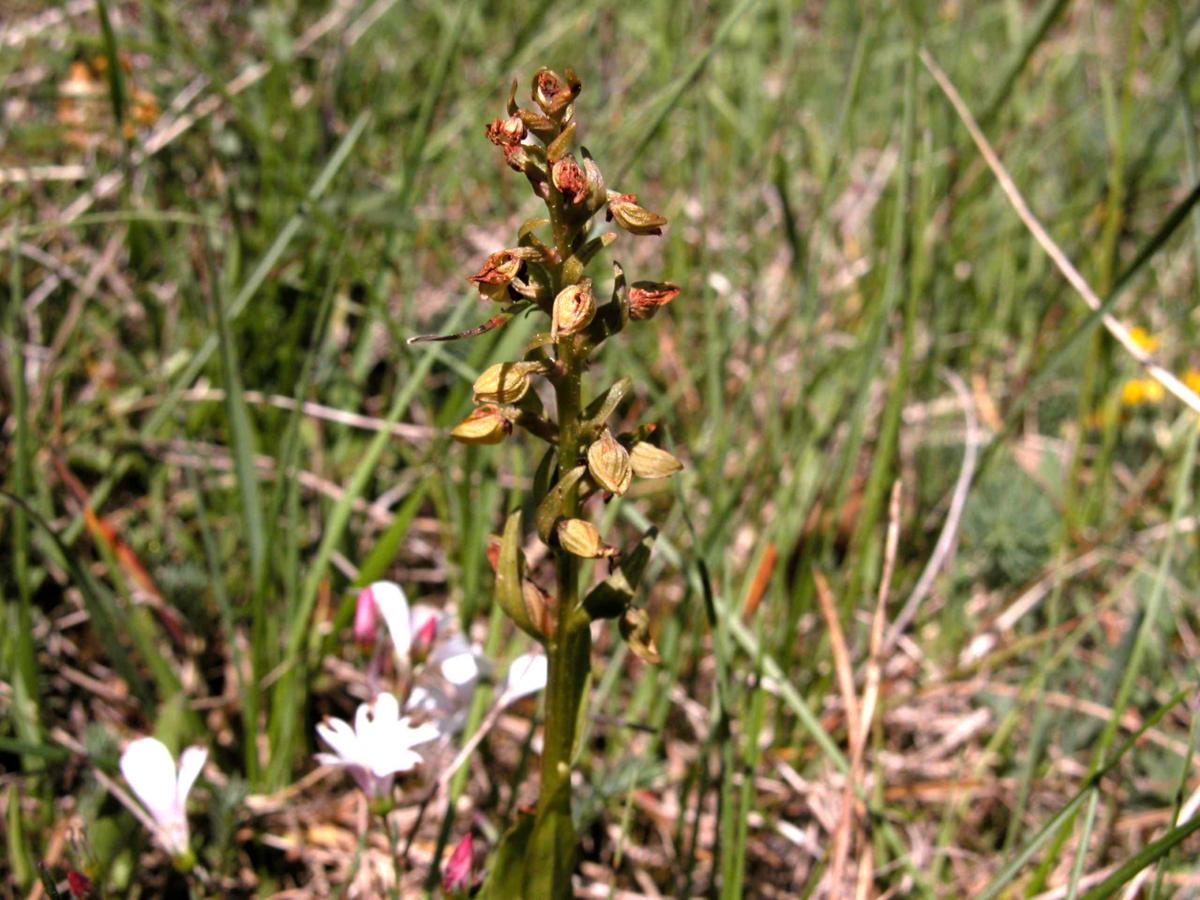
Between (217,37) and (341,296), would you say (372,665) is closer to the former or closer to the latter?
(341,296)

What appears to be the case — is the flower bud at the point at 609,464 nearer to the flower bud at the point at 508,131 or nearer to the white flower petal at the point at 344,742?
the flower bud at the point at 508,131

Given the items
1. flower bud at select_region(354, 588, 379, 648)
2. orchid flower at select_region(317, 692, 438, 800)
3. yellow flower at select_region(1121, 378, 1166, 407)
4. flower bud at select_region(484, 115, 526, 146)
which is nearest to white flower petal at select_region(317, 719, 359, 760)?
orchid flower at select_region(317, 692, 438, 800)

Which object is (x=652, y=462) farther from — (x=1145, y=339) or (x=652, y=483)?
(x=1145, y=339)

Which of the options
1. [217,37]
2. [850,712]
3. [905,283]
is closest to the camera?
[850,712]

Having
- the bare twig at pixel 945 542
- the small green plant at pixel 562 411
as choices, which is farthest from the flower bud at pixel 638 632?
the bare twig at pixel 945 542

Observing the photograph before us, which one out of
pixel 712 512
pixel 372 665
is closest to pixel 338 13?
pixel 712 512

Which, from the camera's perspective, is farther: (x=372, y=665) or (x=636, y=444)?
(x=372, y=665)

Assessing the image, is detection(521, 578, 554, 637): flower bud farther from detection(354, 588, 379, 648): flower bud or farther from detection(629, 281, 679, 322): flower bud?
detection(354, 588, 379, 648): flower bud

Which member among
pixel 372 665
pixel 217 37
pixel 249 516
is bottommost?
pixel 372 665
